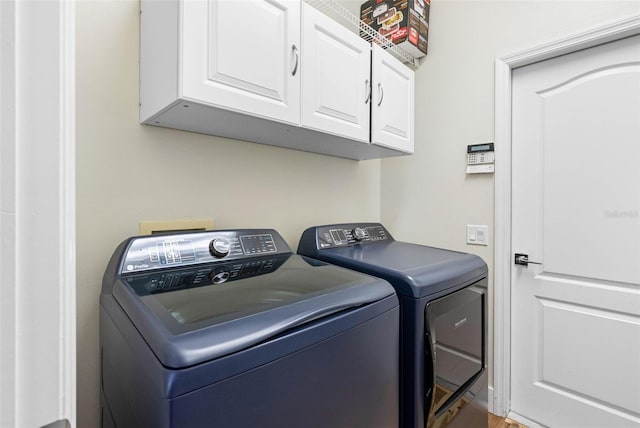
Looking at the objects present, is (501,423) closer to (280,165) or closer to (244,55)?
(280,165)

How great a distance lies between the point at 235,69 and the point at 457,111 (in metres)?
1.59

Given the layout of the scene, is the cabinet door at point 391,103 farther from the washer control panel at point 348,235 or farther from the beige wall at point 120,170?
the beige wall at point 120,170

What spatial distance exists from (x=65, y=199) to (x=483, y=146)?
2087mm

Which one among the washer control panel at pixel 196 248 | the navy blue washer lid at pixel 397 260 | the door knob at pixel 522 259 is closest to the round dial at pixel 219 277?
the washer control panel at pixel 196 248

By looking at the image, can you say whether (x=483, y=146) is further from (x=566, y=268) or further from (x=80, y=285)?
(x=80, y=285)

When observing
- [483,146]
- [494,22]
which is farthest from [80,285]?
[494,22]

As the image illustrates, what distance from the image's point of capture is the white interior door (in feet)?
4.95

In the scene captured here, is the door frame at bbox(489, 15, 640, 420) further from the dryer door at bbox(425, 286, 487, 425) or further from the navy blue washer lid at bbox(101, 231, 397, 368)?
the navy blue washer lid at bbox(101, 231, 397, 368)

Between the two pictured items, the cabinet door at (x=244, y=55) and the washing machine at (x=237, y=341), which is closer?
the washing machine at (x=237, y=341)

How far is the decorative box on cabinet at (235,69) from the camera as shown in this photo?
3.07 feet

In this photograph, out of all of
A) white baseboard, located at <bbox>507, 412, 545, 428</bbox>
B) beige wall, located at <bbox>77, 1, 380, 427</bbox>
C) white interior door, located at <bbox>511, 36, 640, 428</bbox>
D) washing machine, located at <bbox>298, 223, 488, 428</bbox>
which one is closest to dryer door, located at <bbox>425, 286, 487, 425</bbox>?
washing machine, located at <bbox>298, 223, 488, 428</bbox>

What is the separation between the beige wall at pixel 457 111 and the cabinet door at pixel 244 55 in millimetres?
1292

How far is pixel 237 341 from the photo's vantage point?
60 cm

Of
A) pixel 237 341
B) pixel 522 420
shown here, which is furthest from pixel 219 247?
pixel 522 420
